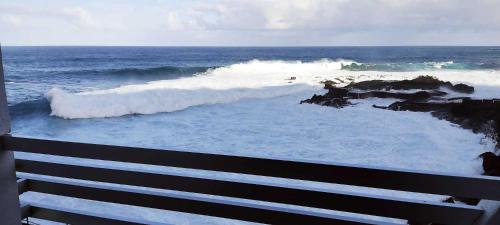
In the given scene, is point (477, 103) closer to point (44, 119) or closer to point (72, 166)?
point (44, 119)

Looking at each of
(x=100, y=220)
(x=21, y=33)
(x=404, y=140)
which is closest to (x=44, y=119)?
(x=21, y=33)

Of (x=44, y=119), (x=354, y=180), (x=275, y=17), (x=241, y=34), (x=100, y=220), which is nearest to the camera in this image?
(x=354, y=180)

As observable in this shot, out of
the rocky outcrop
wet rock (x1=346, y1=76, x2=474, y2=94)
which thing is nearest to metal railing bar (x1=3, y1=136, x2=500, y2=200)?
the rocky outcrop

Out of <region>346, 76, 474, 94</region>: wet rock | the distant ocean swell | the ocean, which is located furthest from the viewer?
the distant ocean swell

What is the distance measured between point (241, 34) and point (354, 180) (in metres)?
6.44

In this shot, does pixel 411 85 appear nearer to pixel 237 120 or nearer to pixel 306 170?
pixel 237 120

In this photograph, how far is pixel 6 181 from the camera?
84 cm

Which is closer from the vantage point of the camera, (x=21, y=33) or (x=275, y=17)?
(x=275, y=17)

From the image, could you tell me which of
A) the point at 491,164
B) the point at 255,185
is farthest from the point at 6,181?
the point at 491,164

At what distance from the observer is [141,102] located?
10.8m

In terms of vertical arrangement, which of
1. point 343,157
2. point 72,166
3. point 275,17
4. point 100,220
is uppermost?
point 275,17

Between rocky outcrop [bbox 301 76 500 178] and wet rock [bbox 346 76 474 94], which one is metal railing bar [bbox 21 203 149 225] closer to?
rocky outcrop [bbox 301 76 500 178]

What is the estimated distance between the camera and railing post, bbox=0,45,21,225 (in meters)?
0.80

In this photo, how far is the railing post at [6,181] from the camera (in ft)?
2.64
